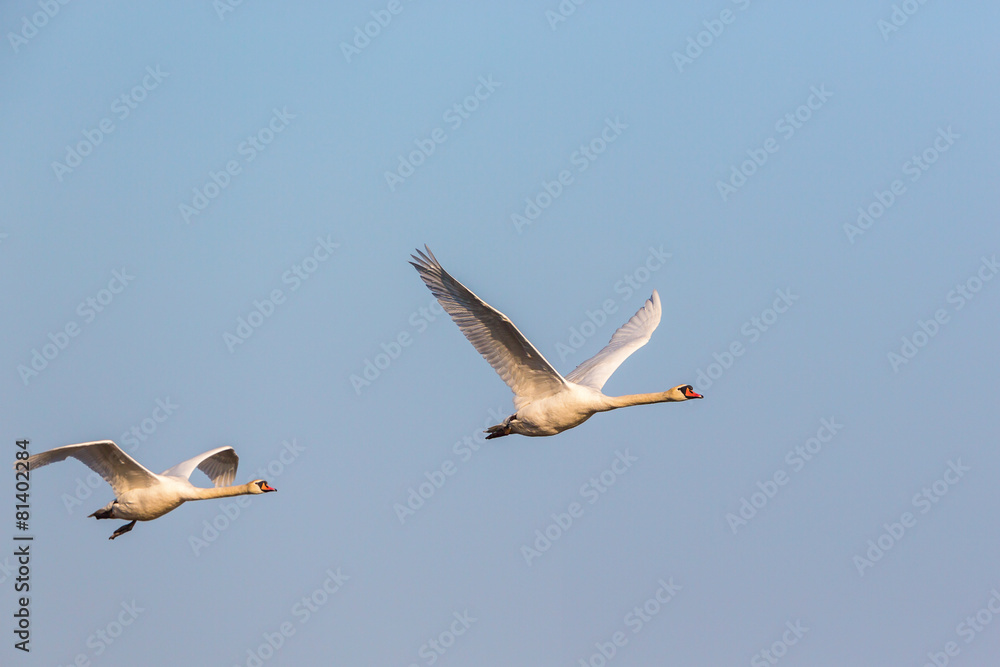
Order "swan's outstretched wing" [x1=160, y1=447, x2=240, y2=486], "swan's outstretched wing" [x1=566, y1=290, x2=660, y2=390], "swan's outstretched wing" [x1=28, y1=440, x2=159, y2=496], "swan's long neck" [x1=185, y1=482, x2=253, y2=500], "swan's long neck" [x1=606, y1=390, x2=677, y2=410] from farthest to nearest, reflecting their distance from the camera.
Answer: "swan's outstretched wing" [x1=160, y1=447, x2=240, y2=486] → "swan's long neck" [x1=185, y1=482, x2=253, y2=500] → "swan's outstretched wing" [x1=566, y1=290, x2=660, y2=390] → "swan's outstretched wing" [x1=28, y1=440, x2=159, y2=496] → "swan's long neck" [x1=606, y1=390, x2=677, y2=410]

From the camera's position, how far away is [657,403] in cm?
2628

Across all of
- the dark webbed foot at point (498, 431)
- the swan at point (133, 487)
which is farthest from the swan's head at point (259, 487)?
the dark webbed foot at point (498, 431)

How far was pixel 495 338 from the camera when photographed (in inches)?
979

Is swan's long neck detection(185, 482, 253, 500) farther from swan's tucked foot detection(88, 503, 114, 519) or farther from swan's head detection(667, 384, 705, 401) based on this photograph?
swan's head detection(667, 384, 705, 401)

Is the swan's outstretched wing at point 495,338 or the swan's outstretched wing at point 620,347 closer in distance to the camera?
the swan's outstretched wing at point 495,338

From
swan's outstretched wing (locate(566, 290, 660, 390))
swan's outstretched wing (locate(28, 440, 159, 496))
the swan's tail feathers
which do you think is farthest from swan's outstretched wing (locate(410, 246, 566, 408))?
swan's outstretched wing (locate(28, 440, 159, 496))

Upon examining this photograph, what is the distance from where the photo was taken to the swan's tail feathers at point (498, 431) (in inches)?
1028

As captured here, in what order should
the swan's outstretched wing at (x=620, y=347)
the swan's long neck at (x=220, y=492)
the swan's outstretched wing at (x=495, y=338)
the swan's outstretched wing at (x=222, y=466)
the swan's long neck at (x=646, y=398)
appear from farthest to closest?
the swan's outstretched wing at (x=222, y=466)
the swan's long neck at (x=220, y=492)
the swan's outstretched wing at (x=620, y=347)
the swan's long neck at (x=646, y=398)
the swan's outstretched wing at (x=495, y=338)

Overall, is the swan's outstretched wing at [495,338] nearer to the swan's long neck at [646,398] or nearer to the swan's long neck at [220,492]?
the swan's long neck at [646,398]

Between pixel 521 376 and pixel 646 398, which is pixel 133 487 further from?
pixel 646 398

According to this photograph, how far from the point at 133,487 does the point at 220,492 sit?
1.80 metres

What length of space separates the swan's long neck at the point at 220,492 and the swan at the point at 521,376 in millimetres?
5961

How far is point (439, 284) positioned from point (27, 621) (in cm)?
1356

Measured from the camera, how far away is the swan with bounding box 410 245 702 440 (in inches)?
953
